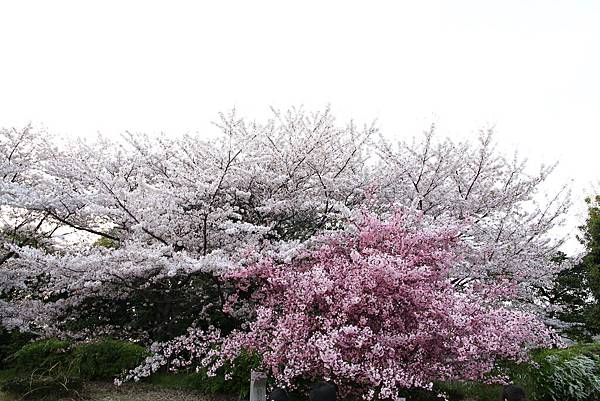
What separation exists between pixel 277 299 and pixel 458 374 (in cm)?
216

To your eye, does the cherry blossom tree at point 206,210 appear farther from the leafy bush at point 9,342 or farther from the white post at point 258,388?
the white post at point 258,388

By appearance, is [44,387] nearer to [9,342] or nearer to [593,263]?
[9,342]

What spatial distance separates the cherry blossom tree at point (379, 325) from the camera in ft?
17.7

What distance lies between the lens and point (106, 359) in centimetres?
729

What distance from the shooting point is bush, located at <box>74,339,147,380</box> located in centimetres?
724

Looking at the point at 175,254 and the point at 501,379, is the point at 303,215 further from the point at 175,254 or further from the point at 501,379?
the point at 501,379

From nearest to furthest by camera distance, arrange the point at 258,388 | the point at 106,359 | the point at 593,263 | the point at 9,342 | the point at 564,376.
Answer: the point at 258,388 → the point at 564,376 → the point at 106,359 → the point at 9,342 → the point at 593,263

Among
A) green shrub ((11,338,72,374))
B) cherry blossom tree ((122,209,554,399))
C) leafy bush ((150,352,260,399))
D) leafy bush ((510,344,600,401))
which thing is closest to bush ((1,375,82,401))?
green shrub ((11,338,72,374))

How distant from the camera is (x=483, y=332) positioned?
18.5 feet

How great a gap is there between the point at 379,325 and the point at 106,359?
383 cm

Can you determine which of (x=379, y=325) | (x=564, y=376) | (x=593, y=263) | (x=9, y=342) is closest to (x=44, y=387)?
(x=9, y=342)

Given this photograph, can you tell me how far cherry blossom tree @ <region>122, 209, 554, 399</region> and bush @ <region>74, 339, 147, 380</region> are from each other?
140 cm

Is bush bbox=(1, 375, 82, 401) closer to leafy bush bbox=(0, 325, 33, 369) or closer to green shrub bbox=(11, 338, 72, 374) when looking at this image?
green shrub bbox=(11, 338, 72, 374)

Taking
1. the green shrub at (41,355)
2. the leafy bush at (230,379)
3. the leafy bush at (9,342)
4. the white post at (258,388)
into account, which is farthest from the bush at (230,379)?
the leafy bush at (9,342)
